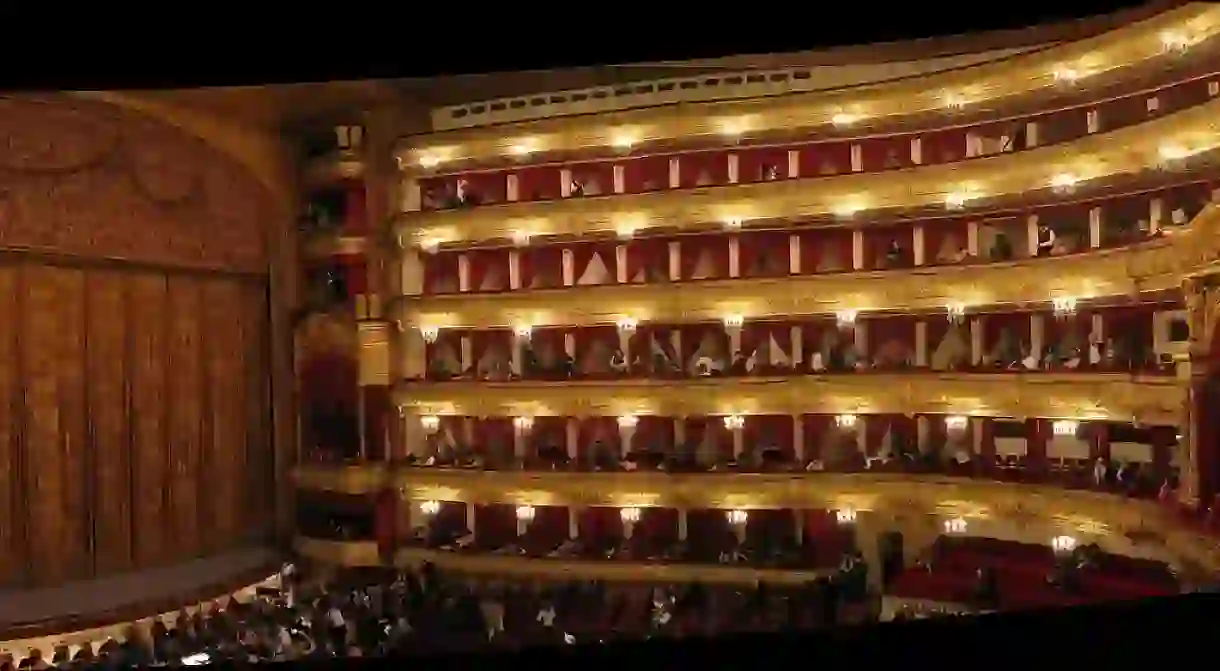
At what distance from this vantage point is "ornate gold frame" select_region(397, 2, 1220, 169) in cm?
1383

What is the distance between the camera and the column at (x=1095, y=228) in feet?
46.9

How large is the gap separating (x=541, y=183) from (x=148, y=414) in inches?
265

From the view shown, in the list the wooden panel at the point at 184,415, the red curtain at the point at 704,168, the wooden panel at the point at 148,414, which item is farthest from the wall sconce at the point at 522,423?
the wooden panel at the point at 148,414

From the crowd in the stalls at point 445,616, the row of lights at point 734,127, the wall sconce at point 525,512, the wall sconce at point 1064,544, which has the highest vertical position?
the row of lights at point 734,127

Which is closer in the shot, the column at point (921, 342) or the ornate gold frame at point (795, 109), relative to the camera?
the ornate gold frame at point (795, 109)

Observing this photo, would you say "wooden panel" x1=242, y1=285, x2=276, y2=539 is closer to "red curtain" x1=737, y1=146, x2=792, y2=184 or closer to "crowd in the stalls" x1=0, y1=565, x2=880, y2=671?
"crowd in the stalls" x1=0, y1=565, x2=880, y2=671

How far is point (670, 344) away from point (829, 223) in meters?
2.98

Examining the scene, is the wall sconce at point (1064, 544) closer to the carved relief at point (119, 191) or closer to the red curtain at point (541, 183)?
the red curtain at point (541, 183)

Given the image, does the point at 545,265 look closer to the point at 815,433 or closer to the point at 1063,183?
the point at 815,433

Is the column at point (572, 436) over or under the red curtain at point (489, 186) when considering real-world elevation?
under

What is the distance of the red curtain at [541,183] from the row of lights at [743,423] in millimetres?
3565

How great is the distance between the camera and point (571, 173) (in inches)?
677

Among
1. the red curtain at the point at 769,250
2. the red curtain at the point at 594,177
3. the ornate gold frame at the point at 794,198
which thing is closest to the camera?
the ornate gold frame at the point at 794,198

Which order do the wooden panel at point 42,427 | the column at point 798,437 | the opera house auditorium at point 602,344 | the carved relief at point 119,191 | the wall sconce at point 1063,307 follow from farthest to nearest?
the column at point 798,437 < the wooden panel at point 42,427 < the carved relief at point 119,191 < the wall sconce at point 1063,307 < the opera house auditorium at point 602,344
